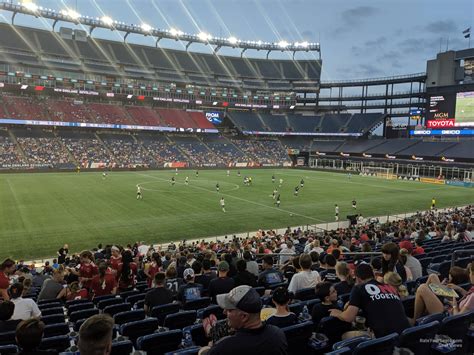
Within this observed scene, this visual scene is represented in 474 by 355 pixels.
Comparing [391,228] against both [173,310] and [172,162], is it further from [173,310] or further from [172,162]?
[172,162]

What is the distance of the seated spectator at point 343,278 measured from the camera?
6922 millimetres

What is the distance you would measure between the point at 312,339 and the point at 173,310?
318 centimetres

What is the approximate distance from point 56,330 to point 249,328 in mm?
5033

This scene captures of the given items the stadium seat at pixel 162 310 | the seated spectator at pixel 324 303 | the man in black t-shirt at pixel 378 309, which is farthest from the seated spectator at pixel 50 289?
the man in black t-shirt at pixel 378 309

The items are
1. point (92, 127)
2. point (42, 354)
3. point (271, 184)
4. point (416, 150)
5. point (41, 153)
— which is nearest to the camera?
point (42, 354)

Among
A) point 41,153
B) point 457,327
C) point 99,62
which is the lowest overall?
point 457,327

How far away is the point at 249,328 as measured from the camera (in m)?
3.37

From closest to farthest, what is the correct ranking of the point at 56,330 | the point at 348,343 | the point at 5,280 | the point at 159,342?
the point at 348,343 → the point at 159,342 → the point at 56,330 → the point at 5,280

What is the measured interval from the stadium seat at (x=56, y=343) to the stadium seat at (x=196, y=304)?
7.69 feet

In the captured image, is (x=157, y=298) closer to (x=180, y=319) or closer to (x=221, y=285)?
(x=180, y=319)

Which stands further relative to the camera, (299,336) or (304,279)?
(304,279)

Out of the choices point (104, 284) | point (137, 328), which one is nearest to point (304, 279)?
point (137, 328)

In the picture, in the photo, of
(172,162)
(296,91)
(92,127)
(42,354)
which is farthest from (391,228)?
(296,91)

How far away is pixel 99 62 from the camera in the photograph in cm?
9681
